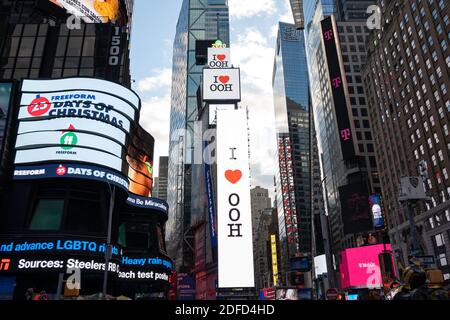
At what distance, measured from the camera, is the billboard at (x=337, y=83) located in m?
122

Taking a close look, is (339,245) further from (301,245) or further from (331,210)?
(301,245)

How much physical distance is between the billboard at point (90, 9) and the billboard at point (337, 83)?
86.9 metres

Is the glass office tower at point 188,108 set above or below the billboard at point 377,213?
above

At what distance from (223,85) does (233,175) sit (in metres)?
24.8

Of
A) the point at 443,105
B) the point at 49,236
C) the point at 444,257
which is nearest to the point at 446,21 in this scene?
the point at 443,105

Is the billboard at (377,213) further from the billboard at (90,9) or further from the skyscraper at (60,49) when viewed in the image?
the billboard at (90,9)

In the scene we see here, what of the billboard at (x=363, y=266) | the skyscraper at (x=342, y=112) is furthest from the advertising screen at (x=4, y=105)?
the skyscraper at (x=342, y=112)

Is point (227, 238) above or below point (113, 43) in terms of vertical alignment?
below

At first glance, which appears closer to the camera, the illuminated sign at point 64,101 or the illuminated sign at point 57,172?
the illuminated sign at point 57,172

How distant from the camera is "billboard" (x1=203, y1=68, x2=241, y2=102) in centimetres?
5475

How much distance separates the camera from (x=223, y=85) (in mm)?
55906

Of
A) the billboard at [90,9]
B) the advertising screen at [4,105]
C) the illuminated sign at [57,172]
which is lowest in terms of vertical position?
the illuminated sign at [57,172]
